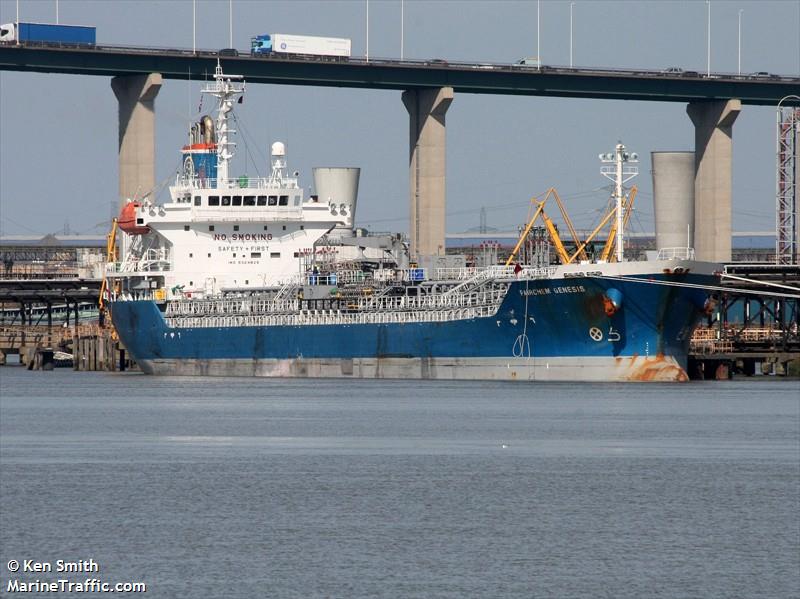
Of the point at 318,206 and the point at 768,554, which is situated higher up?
the point at 318,206

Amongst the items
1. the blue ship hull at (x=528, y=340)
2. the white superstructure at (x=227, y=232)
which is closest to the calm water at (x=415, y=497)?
the blue ship hull at (x=528, y=340)

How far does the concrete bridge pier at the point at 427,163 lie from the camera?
109 m

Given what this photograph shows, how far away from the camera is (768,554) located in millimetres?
32531

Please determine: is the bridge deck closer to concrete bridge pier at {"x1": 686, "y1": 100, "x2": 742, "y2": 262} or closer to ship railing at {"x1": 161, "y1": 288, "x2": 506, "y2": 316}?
concrete bridge pier at {"x1": 686, "y1": 100, "x2": 742, "y2": 262}

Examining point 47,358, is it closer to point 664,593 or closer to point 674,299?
point 674,299

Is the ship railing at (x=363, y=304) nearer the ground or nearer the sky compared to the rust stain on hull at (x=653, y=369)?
nearer the sky

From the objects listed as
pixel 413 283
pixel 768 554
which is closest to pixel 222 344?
pixel 413 283

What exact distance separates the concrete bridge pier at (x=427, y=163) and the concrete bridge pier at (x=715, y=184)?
1898 centimetres

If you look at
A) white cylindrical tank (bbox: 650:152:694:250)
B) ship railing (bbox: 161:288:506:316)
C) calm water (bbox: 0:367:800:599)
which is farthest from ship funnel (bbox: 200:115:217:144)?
white cylindrical tank (bbox: 650:152:694:250)

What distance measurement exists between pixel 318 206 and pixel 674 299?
2454 centimetres

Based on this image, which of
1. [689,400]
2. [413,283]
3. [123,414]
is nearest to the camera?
[123,414]

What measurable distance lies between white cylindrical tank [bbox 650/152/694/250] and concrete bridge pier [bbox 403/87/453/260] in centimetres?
1489

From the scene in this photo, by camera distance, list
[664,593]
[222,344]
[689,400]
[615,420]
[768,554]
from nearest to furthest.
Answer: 1. [664,593]
2. [768,554]
3. [615,420]
4. [689,400]
5. [222,344]

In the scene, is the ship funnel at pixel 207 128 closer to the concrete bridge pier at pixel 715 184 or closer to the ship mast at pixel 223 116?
the ship mast at pixel 223 116
